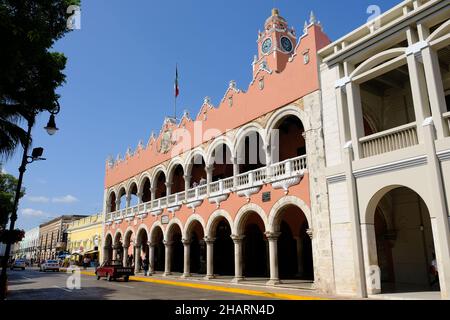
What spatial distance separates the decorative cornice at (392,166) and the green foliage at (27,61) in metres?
10.8

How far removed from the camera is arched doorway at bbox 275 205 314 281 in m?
19.8

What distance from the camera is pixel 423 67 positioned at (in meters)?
12.1

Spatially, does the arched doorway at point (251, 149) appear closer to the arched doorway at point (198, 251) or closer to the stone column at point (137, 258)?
the arched doorway at point (198, 251)

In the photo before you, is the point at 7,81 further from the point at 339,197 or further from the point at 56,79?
the point at 339,197

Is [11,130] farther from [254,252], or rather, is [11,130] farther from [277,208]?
Answer: [254,252]

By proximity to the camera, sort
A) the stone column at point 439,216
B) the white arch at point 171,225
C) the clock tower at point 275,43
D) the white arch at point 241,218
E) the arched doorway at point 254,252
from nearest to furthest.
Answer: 1. the stone column at point 439,216
2. the white arch at point 241,218
3. the arched doorway at point 254,252
4. the white arch at point 171,225
5. the clock tower at point 275,43

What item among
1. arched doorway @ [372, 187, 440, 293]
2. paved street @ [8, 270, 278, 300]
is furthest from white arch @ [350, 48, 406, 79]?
paved street @ [8, 270, 278, 300]

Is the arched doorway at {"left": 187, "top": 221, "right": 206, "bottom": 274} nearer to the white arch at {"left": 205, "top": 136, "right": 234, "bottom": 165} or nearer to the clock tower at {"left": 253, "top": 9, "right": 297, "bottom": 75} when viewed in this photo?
the white arch at {"left": 205, "top": 136, "right": 234, "bottom": 165}

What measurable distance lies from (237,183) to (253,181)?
1360mm

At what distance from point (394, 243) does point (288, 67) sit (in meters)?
9.08

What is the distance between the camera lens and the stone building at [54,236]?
70062 mm

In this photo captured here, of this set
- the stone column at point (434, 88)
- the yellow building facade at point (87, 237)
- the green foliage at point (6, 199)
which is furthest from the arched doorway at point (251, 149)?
the yellow building facade at point (87, 237)

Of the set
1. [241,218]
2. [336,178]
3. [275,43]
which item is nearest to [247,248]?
[241,218]
